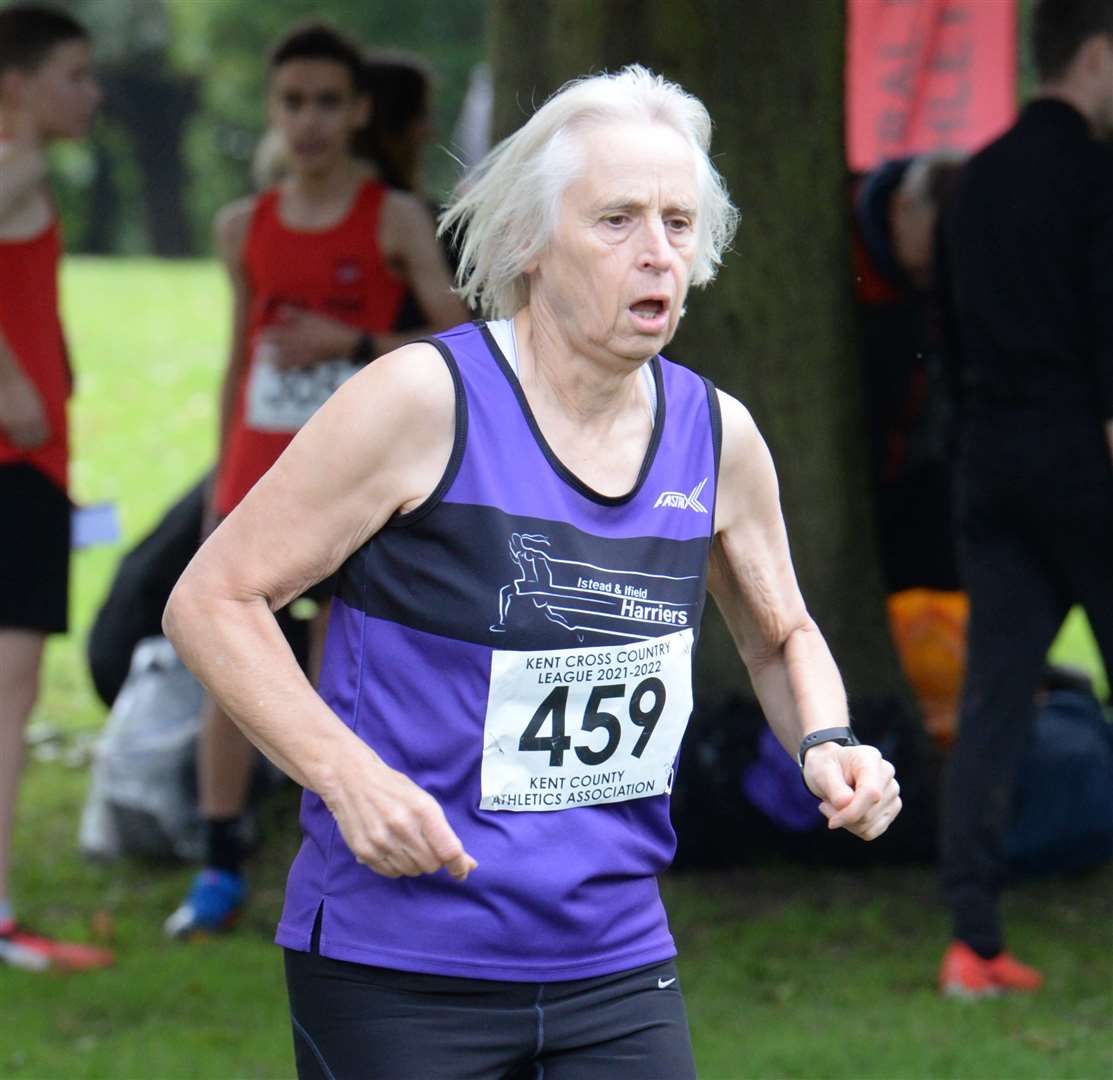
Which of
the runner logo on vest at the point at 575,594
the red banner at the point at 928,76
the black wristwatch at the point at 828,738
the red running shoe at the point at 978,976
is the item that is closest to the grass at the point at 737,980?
the red running shoe at the point at 978,976

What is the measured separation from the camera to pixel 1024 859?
241 inches

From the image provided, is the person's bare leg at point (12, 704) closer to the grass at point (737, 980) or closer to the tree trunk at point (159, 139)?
the grass at point (737, 980)

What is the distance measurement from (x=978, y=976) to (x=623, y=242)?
10.2 ft

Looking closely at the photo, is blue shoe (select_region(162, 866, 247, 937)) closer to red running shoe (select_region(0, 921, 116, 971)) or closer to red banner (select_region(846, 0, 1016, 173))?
red running shoe (select_region(0, 921, 116, 971))

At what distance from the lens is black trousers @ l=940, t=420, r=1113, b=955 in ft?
16.4

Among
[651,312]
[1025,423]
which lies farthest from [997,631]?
[651,312]

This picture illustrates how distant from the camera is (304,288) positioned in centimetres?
578

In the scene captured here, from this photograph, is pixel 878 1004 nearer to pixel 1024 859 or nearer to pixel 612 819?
pixel 1024 859

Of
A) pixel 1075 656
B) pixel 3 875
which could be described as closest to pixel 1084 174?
pixel 3 875

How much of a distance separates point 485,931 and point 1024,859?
390 centimetres

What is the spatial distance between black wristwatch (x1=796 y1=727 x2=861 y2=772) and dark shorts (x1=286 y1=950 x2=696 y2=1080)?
0.36m

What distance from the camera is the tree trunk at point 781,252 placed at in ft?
19.3

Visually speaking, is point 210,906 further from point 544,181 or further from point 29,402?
point 544,181

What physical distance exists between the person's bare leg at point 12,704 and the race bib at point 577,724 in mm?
3271
